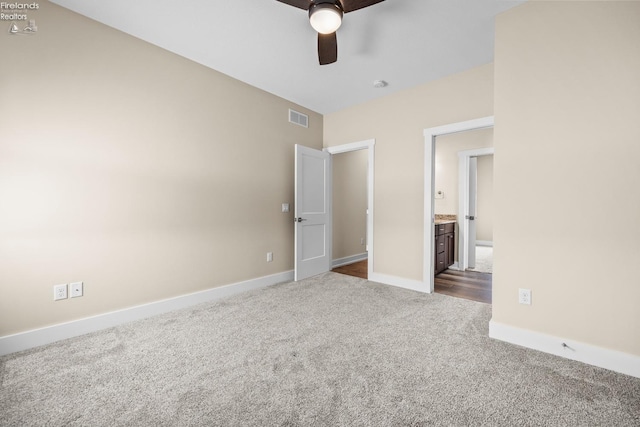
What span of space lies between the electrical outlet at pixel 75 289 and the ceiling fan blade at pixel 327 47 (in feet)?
9.11

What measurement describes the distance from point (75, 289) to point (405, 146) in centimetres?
378

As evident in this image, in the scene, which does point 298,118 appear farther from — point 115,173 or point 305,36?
point 115,173

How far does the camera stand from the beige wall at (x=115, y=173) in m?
1.97

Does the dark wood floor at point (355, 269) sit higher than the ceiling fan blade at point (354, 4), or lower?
lower

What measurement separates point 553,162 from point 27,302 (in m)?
4.03

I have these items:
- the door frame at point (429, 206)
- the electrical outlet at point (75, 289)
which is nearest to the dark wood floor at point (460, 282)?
the door frame at point (429, 206)

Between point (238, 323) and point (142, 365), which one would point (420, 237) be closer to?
point (238, 323)

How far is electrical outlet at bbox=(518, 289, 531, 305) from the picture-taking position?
6.58ft

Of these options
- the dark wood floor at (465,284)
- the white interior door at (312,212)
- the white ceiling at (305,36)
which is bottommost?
the dark wood floor at (465,284)

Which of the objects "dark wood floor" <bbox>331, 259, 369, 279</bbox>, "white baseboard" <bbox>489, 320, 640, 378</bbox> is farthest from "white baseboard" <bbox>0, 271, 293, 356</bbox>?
"white baseboard" <bbox>489, 320, 640, 378</bbox>

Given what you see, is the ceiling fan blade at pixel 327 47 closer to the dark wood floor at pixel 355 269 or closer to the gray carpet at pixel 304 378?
the gray carpet at pixel 304 378

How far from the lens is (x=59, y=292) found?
211cm

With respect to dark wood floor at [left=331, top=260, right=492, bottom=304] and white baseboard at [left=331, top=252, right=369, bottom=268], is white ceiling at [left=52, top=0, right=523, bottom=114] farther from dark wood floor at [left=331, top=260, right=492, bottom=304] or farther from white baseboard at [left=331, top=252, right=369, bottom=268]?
white baseboard at [left=331, top=252, right=369, bottom=268]

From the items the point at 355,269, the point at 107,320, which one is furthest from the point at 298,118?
the point at 107,320
